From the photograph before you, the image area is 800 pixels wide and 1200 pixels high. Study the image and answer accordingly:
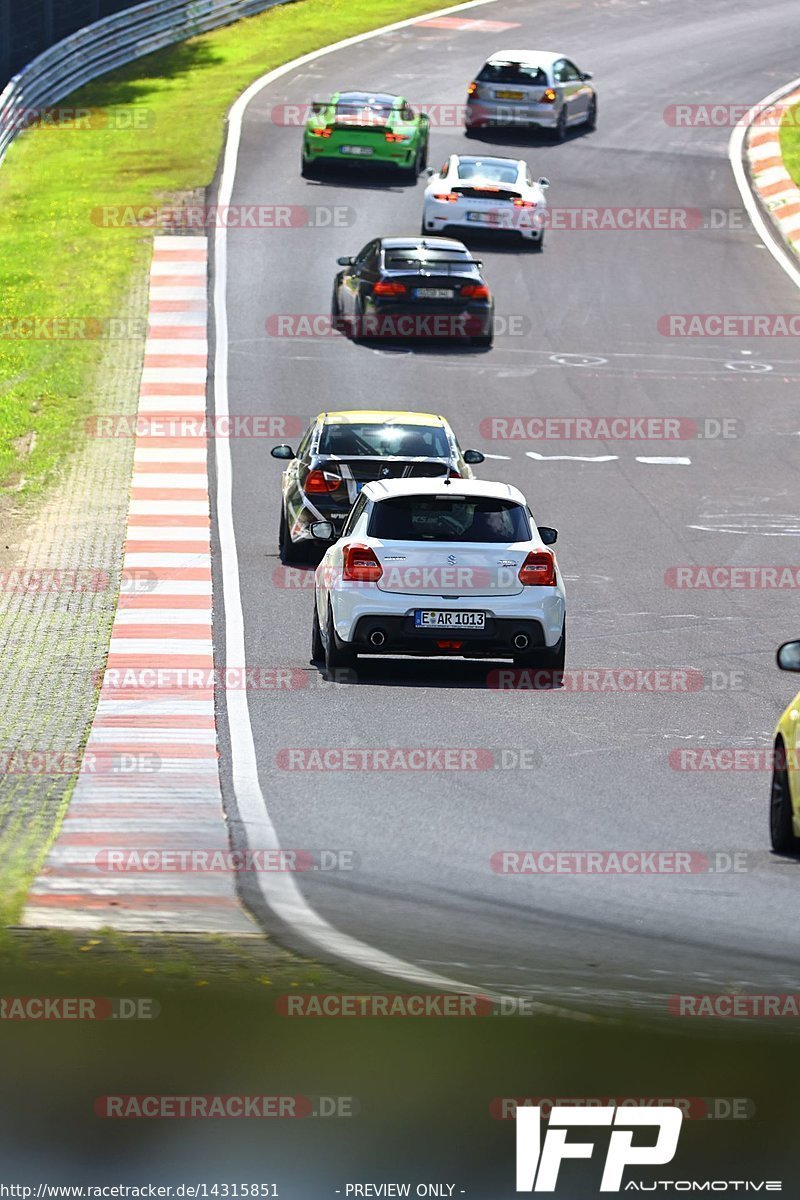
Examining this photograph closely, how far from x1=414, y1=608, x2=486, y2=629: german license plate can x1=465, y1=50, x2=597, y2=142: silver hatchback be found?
100ft

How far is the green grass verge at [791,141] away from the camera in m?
43.5

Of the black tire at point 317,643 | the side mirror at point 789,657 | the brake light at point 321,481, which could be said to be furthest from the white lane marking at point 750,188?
the side mirror at point 789,657

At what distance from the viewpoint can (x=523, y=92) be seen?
45.5 m

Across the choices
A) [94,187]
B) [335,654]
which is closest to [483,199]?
[94,187]

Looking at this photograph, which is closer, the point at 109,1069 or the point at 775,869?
the point at 109,1069

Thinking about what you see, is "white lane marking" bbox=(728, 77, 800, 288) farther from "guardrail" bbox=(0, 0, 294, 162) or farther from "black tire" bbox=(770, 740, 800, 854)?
"black tire" bbox=(770, 740, 800, 854)

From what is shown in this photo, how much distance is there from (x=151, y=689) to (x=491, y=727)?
9.15 feet

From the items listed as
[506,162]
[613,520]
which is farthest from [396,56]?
[613,520]

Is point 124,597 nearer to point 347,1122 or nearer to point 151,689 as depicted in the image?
point 151,689

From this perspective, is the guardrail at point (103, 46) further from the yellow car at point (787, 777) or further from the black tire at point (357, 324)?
the yellow car at point (787, 777)

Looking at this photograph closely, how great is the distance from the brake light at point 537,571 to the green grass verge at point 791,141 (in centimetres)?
2746

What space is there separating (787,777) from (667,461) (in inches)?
617

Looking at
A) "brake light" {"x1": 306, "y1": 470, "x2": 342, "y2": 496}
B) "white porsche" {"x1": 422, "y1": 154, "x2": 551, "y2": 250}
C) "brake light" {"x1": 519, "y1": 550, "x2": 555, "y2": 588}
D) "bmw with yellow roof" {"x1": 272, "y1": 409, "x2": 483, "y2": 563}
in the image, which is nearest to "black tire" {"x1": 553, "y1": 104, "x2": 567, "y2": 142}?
"white porsche" {"x1": 422, "y1": 154, "x2": 551, "y2": 250}

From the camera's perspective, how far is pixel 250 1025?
334 inches
